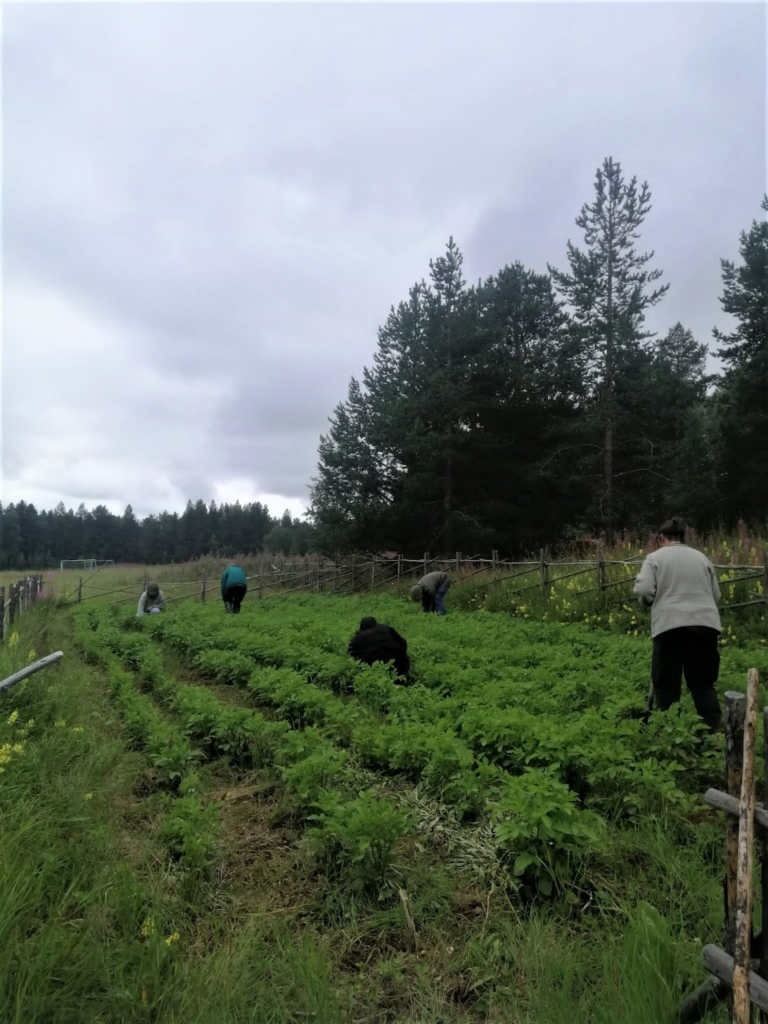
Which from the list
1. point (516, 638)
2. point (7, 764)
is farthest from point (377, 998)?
point (516, 638)

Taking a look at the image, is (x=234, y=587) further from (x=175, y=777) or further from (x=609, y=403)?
(x=609, y=403)

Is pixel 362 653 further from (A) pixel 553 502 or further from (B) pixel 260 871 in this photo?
(A) pixel 553 502

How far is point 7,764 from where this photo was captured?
13.4 feet

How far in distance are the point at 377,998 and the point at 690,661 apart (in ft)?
12.1

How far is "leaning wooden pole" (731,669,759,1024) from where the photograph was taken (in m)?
1.93

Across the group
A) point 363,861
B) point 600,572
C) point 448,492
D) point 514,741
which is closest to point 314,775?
point 363,861

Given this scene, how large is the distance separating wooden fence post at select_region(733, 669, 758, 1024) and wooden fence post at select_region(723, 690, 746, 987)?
10cm

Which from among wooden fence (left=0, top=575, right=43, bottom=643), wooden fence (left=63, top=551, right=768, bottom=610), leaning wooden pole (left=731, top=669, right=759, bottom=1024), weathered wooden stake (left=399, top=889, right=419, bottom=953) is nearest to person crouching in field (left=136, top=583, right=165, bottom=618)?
wooden fence (left=0, top=575, right=43, bottom=643)

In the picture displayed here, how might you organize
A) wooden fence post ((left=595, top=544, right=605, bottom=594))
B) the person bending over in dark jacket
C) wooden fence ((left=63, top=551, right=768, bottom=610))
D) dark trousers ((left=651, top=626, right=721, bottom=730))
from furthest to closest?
wooden fence post ((left=595, top=544, right=605, bottom=594)) < wooden fence ((left=63, top=551, right=768, bottom=610)) < the person bending over in dark jacket < dark trousers ((left=651, top=626, right=721, bottom=730))

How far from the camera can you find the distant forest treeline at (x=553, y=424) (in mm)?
24734

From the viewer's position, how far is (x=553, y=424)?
27625 mm

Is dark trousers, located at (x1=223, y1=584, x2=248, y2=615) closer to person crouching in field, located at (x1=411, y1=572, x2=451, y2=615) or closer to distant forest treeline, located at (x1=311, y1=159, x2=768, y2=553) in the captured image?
person crouching in field, located at (x1=411, y1=572, x2=451, y2=615)

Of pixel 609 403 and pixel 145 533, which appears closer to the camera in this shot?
pixel 609 403

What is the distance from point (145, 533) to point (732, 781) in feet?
358
